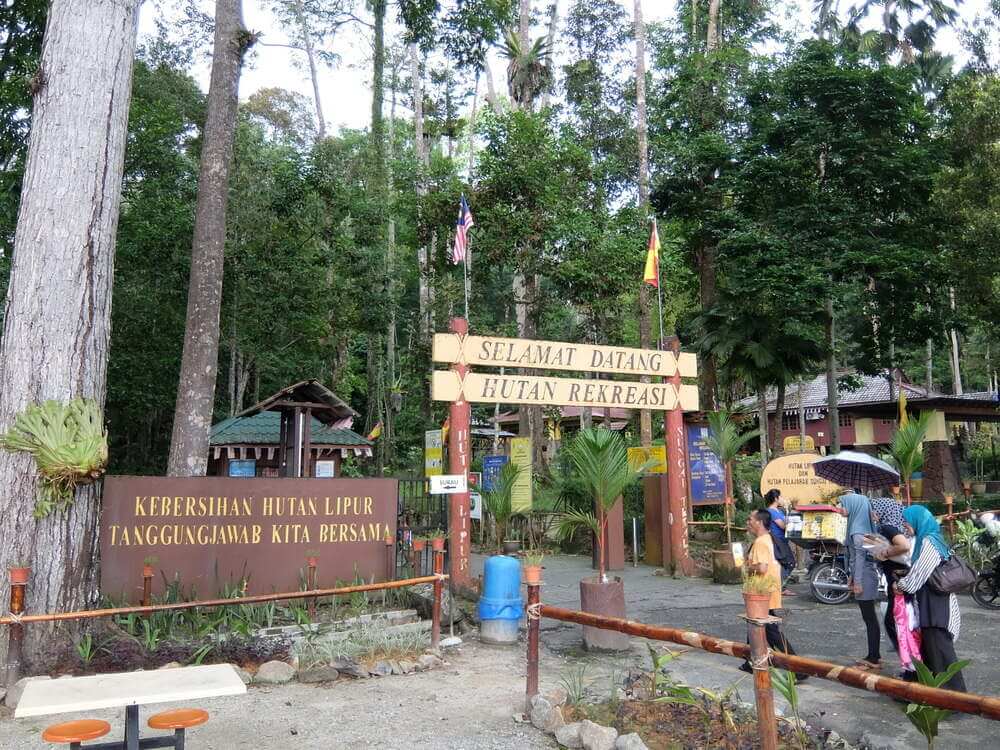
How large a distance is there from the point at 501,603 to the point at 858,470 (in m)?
3.97

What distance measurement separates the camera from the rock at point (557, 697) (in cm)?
562

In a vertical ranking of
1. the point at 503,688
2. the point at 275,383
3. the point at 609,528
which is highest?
the point at 275,383

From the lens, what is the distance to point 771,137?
880 inches

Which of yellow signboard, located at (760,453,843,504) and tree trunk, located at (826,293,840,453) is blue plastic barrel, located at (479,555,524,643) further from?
tree trunk, located at (826,293,840,453)

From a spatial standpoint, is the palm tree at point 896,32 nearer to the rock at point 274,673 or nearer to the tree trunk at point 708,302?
the tree trunk at point 708,302

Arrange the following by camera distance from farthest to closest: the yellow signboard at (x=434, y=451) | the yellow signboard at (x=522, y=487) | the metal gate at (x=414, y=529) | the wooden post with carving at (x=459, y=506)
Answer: the yellow signboard at (x=434, y=451)
the yellow signboard at (x=522, y=487)
the wooden post with carving at (x=459, y=506)
the metal gate at (x=414, y=529)

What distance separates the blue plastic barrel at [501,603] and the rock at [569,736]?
10.7ft

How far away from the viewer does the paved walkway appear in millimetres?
5457

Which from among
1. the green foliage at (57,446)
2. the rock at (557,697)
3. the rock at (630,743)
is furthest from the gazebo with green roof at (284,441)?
the rock at (630,743)

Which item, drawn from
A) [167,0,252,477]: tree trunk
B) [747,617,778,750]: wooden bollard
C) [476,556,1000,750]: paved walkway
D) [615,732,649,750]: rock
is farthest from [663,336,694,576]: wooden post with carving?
[747,617,778,750]: wooden bollard

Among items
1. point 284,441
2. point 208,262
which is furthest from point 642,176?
point 208,262

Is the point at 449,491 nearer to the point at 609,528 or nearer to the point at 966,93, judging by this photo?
the point at 609,528

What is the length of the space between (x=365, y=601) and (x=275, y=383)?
2227 cm

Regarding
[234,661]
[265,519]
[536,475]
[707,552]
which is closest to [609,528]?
[707,552]
